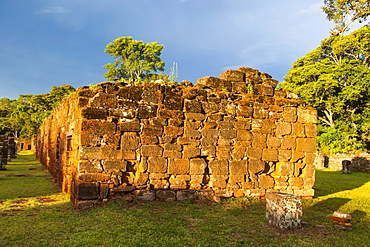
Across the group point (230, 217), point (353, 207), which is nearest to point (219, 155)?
point (230, 217)

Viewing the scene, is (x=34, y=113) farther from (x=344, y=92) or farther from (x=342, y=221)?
(x=342, y=221)

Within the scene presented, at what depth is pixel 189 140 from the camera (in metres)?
8.10

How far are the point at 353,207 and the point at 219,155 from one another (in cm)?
451

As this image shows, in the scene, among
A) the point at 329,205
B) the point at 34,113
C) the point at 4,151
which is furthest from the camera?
the point at 34,113

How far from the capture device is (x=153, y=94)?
7.93m

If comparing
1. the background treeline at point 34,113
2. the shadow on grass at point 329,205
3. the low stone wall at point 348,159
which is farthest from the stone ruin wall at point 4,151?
the low stone wall at point 348,159

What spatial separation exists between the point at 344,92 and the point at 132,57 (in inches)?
1081

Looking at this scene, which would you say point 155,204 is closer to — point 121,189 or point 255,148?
point 121,189

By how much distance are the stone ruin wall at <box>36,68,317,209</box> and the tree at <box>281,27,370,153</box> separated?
68.5ft

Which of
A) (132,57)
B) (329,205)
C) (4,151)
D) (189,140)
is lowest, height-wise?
(329,205)

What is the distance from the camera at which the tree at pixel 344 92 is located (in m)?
26.8

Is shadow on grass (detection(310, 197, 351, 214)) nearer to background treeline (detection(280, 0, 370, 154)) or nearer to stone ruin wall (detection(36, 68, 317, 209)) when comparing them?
stone ruin wall (detection(36, 68, 317, 209))

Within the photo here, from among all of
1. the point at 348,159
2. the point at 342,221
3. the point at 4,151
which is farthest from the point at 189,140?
the point at 348,159

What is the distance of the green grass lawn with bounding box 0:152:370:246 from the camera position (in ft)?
16.3
